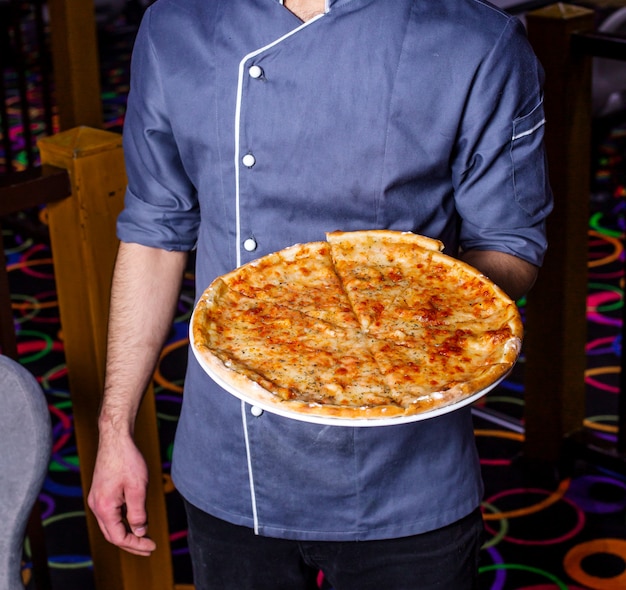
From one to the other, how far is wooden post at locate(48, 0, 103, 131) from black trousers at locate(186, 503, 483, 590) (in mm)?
908

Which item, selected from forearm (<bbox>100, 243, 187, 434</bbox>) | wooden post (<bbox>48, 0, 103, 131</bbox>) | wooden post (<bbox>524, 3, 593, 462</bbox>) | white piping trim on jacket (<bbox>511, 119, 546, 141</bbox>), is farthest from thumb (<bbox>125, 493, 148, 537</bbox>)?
wooden post (<bbox>524, 3, 593, 462</bbox>)

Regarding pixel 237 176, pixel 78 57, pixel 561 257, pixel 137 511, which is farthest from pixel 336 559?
pixel 561 257

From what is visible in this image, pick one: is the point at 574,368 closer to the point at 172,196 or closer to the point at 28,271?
the point at 172,196

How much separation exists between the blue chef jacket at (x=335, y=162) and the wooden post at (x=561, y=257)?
1.19 meters

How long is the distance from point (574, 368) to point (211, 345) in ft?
5.64

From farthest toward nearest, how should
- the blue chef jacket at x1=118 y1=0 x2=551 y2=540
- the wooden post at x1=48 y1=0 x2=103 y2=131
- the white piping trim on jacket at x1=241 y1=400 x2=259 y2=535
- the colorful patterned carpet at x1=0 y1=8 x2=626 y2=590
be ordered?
the colorful patterned carpet at x1=0 y1=8 x2=626 y2=590 < the wooden post at x1=48 y1=0 x2=103 y2=131 < the white piping trim on jacket at x1=241 y1=400 x2=259 y2=535 < the blue chef jacket at x1=118 y1=0 x2=551 y2=540

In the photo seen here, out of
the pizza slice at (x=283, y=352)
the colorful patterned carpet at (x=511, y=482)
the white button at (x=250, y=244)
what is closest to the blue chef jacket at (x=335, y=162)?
the white button at (x=250, y=244)

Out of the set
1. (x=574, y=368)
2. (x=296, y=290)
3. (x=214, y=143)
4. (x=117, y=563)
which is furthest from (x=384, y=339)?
(x=574, y=368)

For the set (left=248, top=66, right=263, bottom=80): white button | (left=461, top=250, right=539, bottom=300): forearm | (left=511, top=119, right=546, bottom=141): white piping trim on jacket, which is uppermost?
(left=248, top=66, right=263, bottom=80): white button

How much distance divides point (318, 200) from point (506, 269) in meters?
0.26

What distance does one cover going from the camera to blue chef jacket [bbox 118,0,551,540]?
1.32 meters

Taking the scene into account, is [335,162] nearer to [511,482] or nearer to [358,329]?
[358,329]

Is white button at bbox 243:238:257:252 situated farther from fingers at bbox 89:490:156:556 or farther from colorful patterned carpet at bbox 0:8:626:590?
colorful patterned carpet at bbox 0:8:626:590

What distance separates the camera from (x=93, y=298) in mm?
1884
